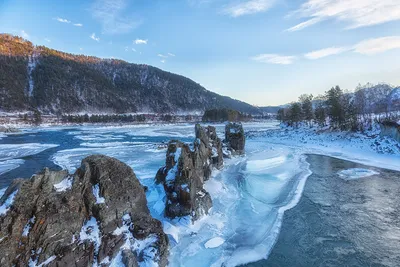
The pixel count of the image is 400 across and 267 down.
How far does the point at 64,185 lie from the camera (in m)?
7.68

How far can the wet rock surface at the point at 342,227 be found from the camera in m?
8.98

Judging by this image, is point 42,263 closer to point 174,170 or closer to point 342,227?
point 174,170

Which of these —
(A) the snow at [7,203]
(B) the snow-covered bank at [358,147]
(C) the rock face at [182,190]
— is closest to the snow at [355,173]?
(B) the snow-covered bank at [358,147]

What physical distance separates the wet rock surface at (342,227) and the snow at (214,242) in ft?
6.08

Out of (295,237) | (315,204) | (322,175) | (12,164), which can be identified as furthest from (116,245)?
(12,164)

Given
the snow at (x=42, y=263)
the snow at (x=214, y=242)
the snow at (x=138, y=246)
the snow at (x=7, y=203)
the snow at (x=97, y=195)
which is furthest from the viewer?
the snow at (x=214, y=242)

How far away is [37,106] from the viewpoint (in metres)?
156

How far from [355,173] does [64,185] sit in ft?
72.7

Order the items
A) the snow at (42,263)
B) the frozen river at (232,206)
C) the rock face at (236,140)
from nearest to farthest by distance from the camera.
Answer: the snow at (42,263)
the frozen river at (232,206)
the rock face at (236,140)

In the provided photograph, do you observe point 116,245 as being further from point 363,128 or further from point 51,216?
point 363,128

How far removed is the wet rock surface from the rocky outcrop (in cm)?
1421

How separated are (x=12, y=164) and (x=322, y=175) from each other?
2969 cm

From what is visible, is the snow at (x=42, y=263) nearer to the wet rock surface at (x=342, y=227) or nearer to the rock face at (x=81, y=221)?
the rock face at (x=81, y=221)

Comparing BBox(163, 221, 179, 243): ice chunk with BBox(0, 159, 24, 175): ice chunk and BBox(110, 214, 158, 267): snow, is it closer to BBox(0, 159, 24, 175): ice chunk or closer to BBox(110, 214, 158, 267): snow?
BBox(110, 214, 158, 267): snow
